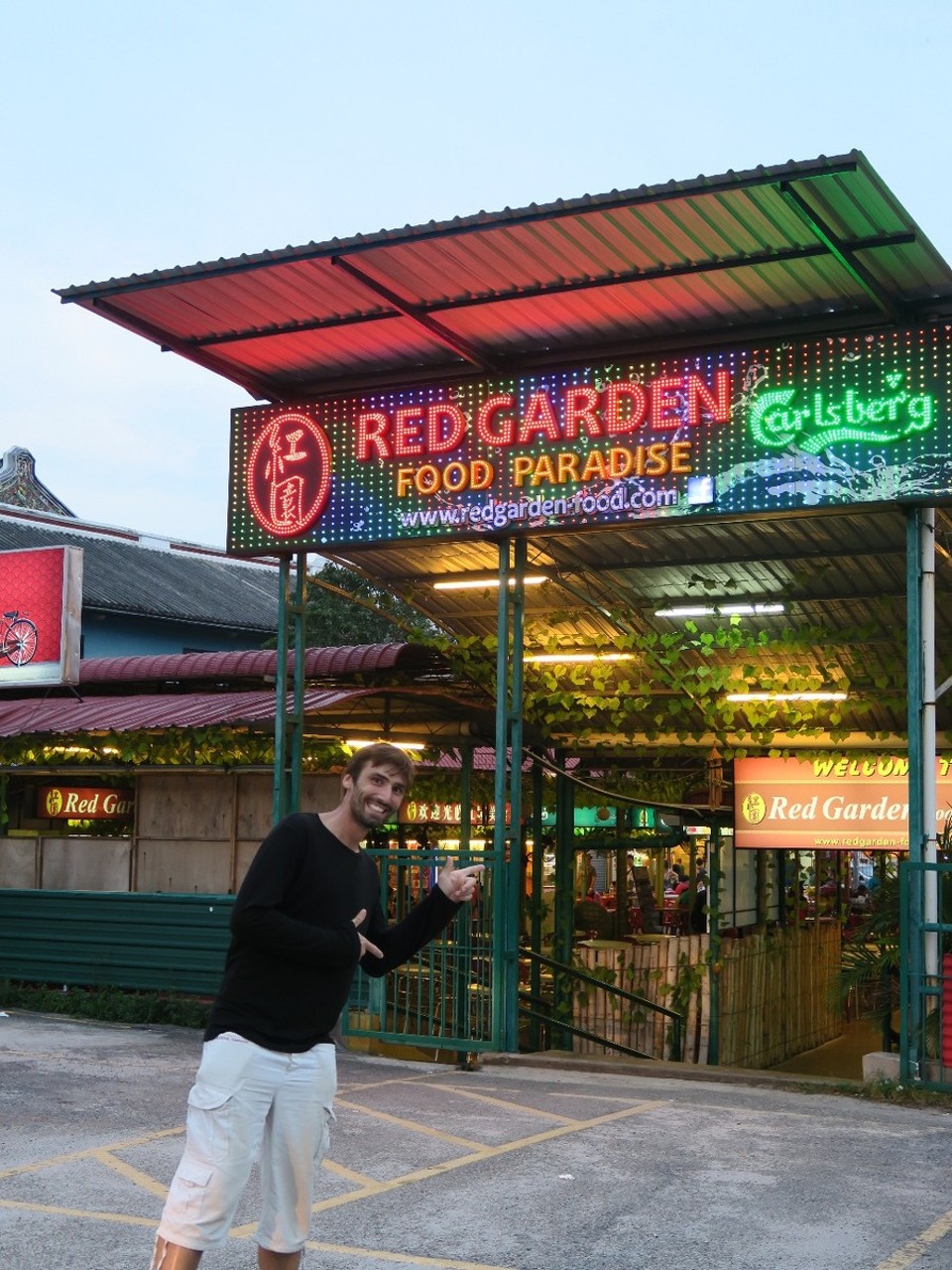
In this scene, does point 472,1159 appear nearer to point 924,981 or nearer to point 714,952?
point 924,981

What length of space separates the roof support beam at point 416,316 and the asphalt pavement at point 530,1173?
5385mm

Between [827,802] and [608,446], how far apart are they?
3.60 metres

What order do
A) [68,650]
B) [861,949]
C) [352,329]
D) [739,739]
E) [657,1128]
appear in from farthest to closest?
1. [68,650]
2. [739,739]
3. [352,329]
4. [861,949]
5. [657,1128]

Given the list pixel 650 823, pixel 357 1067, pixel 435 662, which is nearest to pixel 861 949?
pixel 357 1067

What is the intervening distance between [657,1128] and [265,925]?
200 inches

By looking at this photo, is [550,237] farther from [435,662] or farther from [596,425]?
[435,662]

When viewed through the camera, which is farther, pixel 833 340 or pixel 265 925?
pixel 833 340

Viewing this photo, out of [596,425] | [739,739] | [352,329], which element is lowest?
[739,739]

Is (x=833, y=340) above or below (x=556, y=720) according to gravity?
above

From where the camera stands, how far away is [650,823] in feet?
75.9

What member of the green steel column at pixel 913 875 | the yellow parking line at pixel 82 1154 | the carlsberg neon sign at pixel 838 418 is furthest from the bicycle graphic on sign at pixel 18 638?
the green steel column at pixel 913 875

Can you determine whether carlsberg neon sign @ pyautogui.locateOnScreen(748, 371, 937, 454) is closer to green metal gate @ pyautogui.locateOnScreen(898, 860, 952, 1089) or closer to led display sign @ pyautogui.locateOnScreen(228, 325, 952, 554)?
led display sign @ pyautogui.locateOnScreen(228, 325, 952, 554)

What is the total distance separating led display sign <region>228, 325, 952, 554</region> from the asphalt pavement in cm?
409

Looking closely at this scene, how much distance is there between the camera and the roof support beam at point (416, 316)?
36.4 feet
